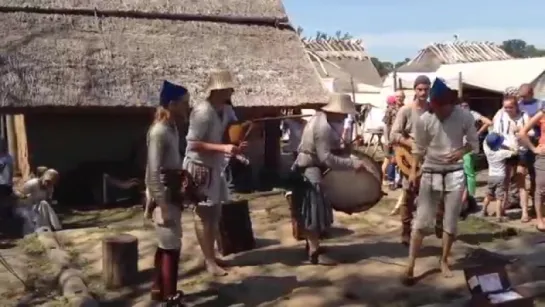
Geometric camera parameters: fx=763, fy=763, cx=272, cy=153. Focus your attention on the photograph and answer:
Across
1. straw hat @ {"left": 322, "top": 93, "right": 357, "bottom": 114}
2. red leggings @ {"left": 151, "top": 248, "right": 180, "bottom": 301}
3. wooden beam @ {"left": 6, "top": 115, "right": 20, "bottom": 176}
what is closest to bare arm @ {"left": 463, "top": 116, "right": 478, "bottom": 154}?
straw hat @ {"left": 322, "top": 93, "right": 357, "bottom": 114}

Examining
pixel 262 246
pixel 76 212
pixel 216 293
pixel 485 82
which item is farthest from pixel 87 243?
pixel 485 82

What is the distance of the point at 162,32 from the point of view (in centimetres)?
1427

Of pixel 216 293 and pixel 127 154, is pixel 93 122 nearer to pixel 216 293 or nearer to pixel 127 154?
pixel 127 154

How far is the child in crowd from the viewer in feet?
30.9

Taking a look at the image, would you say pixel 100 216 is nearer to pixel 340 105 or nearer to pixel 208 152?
pixel 208 152

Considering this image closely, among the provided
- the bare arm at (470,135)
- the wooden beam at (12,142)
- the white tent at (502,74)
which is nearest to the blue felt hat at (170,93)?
the bare arm at (470,135)

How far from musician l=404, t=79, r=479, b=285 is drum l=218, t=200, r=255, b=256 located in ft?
6.24

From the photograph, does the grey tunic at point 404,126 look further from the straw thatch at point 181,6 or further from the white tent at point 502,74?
the white tent at point 502,74

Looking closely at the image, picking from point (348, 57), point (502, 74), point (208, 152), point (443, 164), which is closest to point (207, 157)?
point (208, 152)

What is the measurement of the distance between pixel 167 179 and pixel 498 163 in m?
5.29

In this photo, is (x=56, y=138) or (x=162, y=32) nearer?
(x=56, y=138)

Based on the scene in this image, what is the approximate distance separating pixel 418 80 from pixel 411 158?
2.61 feet

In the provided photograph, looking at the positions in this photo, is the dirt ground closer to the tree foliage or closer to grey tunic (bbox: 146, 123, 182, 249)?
grey tunic (bbox: 146, 123, 182, 249)

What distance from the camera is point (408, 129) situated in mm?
7828
